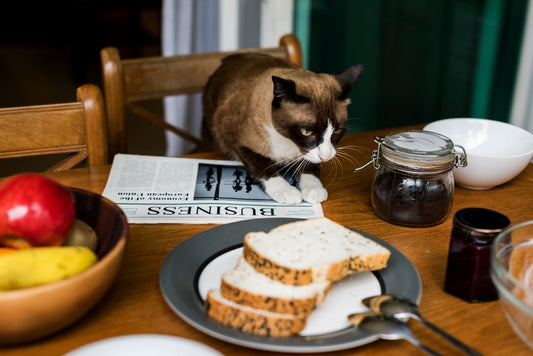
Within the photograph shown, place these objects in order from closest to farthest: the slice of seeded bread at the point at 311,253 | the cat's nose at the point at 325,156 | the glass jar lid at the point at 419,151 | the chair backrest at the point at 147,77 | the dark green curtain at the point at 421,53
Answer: the slice of seeded bread at the point at 311,253 → the glass jar lid at the point at 419,151 → the cat's nose at the point at 325,156 → the chair backrest at the point at 147,77 → the dark green curtain at the point at 421,53

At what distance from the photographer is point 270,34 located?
278 cm

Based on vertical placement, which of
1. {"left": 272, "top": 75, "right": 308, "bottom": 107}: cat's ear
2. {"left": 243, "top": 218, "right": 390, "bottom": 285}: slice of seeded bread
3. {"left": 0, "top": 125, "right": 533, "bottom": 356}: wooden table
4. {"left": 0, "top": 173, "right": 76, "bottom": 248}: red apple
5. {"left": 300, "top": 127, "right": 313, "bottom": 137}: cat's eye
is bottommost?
{"left": 0, "top": 125, "right": 533, "bottom": 356}: wooden table

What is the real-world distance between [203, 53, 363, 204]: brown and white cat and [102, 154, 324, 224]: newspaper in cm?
4

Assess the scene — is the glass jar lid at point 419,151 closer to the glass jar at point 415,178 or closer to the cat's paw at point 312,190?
the glass jar at point 415,178

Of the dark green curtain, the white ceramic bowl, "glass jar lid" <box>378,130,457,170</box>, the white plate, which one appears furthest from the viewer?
the dark green curtain

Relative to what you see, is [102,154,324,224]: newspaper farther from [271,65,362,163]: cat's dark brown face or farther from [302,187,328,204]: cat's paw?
[271,65,362,163]: cat's dark brown face

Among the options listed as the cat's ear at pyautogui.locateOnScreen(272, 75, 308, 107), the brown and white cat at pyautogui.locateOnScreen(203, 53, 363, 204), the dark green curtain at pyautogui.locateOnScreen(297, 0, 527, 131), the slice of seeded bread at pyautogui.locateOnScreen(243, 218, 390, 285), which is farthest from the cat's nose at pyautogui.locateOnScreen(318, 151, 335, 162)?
the dark green curtain at pyautogui.locateOnScreen(297, 0, 527, 131)

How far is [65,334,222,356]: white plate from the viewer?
0.57 metres

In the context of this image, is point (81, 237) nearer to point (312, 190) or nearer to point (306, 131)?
point (312, 190)

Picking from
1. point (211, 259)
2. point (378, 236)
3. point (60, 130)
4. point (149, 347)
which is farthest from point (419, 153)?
point (60, 130)

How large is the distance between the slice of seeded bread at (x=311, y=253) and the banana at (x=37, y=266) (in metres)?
0.21

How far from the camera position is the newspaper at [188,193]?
3.11 feet

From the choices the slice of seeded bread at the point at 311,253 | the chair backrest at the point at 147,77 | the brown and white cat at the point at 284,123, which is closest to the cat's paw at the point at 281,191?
the brown and white cat at the point at 284,123

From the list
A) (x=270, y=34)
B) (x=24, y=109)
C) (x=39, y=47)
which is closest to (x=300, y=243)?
(x=24, y=109)
